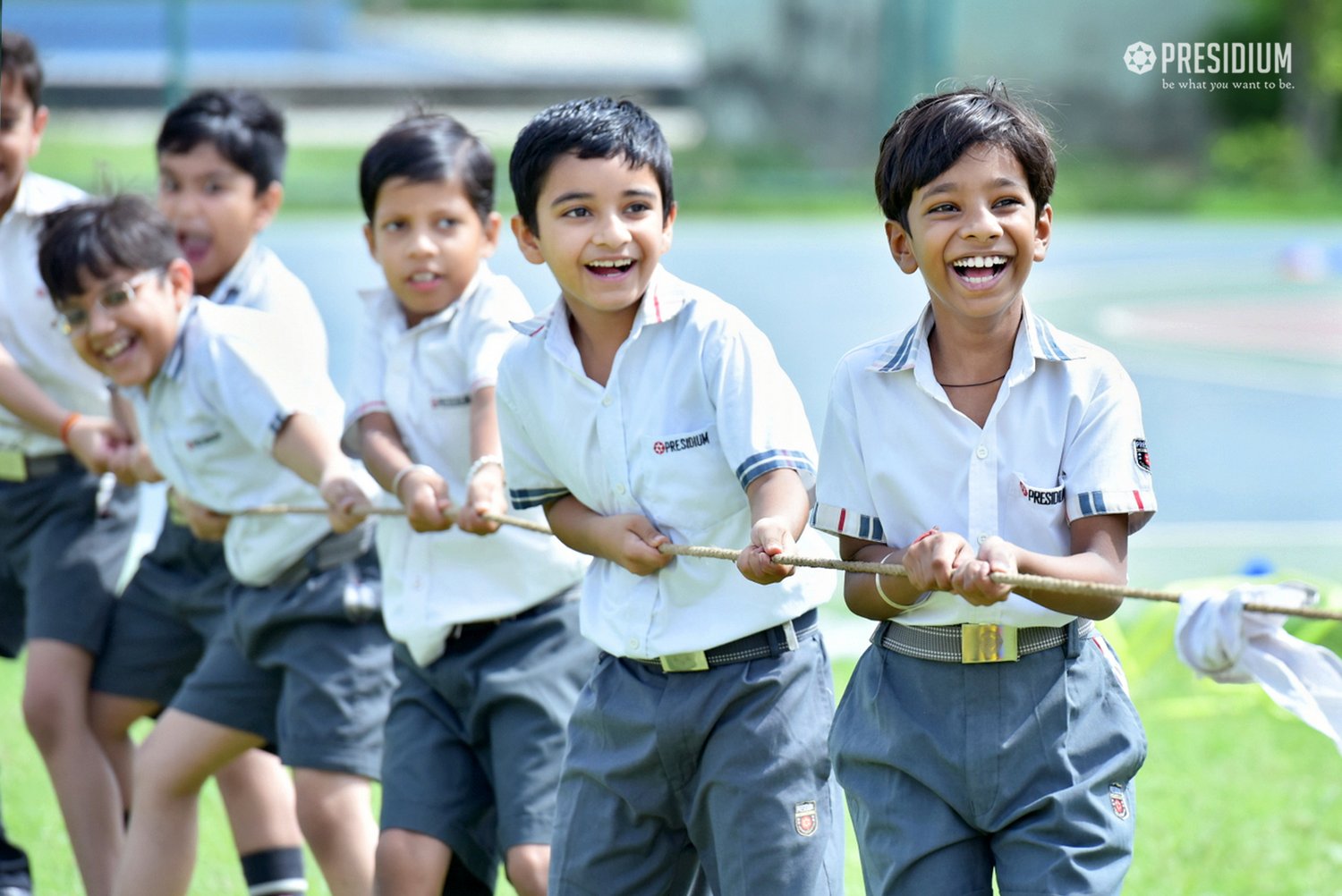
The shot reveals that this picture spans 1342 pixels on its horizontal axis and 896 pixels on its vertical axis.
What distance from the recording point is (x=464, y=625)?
3.27 metres

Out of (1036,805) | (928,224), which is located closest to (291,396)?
(928,224)

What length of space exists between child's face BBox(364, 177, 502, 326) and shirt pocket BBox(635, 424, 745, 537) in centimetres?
77

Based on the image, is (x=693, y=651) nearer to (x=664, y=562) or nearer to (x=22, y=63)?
(x=664, y=562)

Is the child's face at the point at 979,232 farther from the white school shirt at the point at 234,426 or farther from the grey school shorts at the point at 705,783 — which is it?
the white school shirt at the point at 234,426

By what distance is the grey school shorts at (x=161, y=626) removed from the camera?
154 inches

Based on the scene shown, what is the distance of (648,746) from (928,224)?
0.91 metres

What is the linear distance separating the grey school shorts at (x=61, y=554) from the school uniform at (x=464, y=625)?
0.99m

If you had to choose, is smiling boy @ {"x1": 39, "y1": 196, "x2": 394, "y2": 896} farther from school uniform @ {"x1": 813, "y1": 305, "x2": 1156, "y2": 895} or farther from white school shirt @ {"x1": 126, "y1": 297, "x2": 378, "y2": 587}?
school uniform @ {"x1": 813, "y1": 305, "x2": 1156, "y2": 895}

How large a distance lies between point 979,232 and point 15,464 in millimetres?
2740

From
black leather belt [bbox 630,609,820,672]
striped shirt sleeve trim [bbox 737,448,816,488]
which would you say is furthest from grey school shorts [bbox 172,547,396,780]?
striped shirt sleeve trim [bbox 737,448,816,488]

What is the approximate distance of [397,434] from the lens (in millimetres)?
3410

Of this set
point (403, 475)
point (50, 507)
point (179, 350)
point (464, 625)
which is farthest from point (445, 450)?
point (50, 507)

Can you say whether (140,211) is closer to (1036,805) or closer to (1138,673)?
(1036,805)

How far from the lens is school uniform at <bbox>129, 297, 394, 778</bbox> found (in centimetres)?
346
